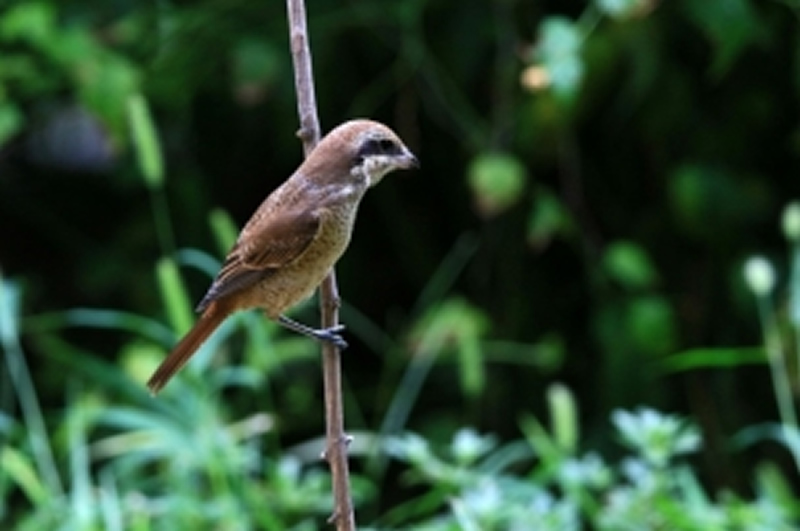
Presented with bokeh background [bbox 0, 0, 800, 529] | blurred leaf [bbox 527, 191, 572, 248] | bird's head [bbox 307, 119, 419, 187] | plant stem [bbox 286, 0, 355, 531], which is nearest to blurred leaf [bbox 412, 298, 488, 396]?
bokeh background [bbox 0, 0, 800, 529]

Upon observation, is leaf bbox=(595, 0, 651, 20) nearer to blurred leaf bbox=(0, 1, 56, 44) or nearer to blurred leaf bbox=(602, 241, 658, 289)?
blurred leaf bbox=(602, 241, 658, 289)

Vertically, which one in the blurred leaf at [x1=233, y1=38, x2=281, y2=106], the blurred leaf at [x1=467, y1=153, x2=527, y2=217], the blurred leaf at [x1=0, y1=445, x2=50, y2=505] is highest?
the blurred leaf at [x1=233, y1=38, x2=281, y2=106]

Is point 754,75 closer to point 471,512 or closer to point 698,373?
point 698,373

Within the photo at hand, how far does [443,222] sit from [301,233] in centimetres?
235

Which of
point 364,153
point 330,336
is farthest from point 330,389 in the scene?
point 364,153

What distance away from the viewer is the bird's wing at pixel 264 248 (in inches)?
100

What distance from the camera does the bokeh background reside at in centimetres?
411

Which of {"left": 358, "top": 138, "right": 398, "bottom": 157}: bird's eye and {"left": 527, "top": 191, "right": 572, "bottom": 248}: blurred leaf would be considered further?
{"left": 527, "top": 191, "right": 572, "bottom": 248}: blurred leaf

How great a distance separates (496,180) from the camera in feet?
13.6

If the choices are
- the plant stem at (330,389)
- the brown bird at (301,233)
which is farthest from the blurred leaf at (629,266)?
the plant stem at (330,389)

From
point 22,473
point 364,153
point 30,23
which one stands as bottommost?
point 22,473

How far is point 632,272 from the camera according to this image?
4219 millimetres

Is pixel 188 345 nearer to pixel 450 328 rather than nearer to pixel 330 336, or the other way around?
pixel 330 336

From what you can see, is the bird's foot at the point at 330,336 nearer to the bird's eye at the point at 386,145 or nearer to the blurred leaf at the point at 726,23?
the bird's eye at the point at 386,145
